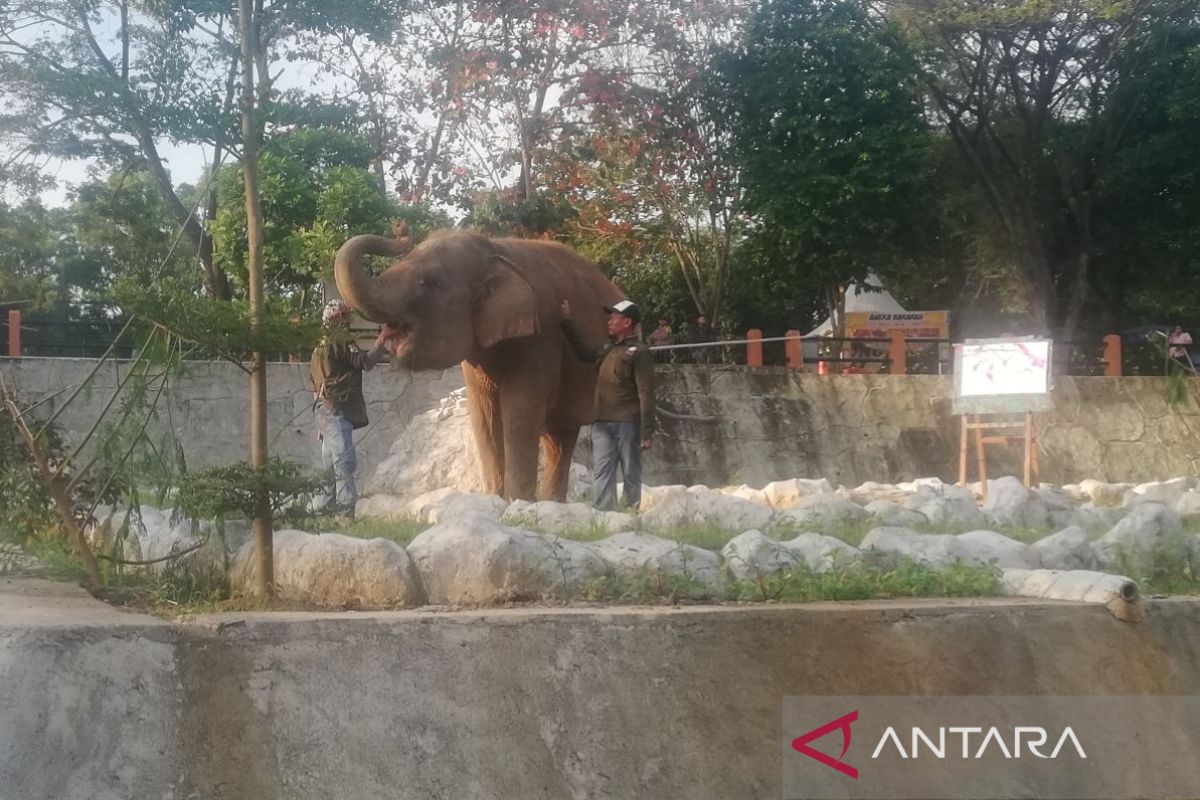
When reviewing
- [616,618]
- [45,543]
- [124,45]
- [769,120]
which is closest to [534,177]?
[769,120]

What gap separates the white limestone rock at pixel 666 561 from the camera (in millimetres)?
5078

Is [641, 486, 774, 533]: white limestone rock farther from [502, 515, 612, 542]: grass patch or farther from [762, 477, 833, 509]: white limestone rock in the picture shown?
[762, 477, 833, 509]: white limestone rock

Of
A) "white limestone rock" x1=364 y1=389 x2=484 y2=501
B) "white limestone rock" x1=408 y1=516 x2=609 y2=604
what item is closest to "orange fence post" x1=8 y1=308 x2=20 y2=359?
"white limestone rock" x1=364 y1=389 x2=484 y2=501

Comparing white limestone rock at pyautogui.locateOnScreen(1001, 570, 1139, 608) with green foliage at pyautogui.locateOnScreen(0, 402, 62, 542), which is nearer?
white limestone rock at pyautogui.locateOnScreen(1001, 570, 1139, 608)

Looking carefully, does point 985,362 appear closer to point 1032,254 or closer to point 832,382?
point 832,382

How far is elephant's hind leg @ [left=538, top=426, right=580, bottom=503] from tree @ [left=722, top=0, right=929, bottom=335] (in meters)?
8.95

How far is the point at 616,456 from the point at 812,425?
754 centimetres

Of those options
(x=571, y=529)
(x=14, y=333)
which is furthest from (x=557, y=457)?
(x=14, y=333)

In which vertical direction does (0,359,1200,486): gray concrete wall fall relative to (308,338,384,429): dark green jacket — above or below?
below

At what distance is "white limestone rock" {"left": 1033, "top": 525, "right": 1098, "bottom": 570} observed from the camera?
5973mm

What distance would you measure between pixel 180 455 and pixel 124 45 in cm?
879

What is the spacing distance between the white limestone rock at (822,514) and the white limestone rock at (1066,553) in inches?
52.4

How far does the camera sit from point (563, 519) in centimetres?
712

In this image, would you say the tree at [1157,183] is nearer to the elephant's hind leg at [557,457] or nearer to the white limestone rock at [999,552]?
the elephant's hind leg at [557,457]
